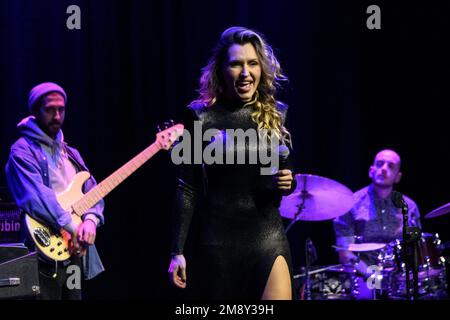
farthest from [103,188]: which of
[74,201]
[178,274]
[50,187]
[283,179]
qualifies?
[283,179]

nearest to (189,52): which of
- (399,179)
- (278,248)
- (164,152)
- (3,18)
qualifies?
(164,152)

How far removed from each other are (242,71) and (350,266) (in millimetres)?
3534

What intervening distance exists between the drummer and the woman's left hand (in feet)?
11.6

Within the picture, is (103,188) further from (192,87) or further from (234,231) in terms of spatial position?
(234,231)

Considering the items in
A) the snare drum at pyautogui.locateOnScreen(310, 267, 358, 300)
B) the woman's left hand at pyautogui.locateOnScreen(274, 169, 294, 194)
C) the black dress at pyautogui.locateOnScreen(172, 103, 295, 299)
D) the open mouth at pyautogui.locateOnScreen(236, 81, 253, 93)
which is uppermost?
the open mouth at pyautogui.locateOnScreen(236, 81, 253, 93)

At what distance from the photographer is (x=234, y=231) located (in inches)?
118

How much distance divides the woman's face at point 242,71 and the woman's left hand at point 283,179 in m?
0.41

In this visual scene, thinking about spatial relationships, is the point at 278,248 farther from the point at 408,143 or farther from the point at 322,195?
the point at 408,143

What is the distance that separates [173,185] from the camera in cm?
626

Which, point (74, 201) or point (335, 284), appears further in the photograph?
point (335, 284)

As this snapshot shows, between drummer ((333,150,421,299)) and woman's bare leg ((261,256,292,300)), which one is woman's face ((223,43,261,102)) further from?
drummer ((333,150,421,299))

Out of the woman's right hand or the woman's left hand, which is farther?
the woman's right hand

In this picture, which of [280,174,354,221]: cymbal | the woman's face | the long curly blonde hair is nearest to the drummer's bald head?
[280,174,354,221]: cymbal

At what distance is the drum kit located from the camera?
18.7 ft
